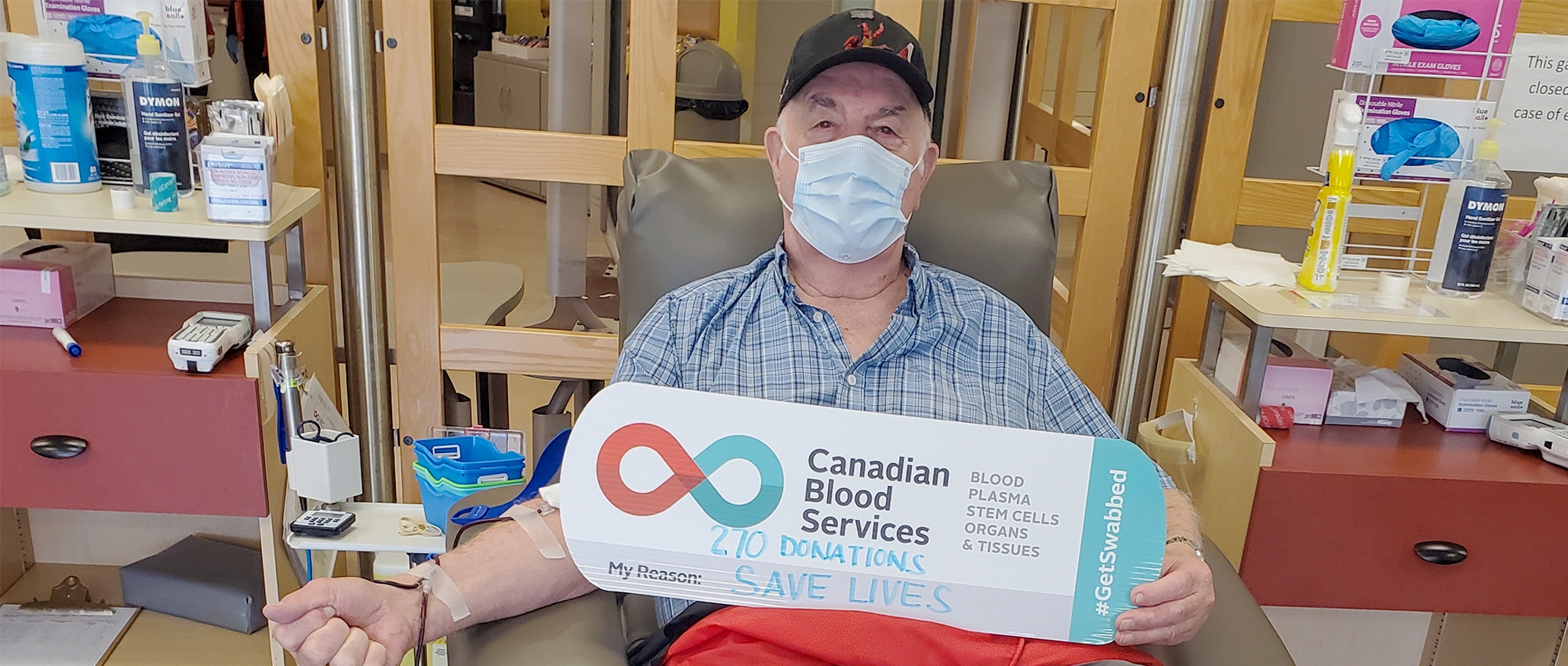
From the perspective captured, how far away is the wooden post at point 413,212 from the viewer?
5.57 feet

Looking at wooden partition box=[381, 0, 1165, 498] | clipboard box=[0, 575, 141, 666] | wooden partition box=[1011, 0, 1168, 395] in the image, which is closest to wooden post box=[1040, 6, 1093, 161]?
wooden partition box=[1011, 0, 1168, 395]

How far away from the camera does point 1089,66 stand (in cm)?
221

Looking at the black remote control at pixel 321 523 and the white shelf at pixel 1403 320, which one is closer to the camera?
the black remote control at pixel 321 523

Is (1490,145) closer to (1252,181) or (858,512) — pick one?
(1252,181)

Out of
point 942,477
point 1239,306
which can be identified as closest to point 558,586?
point 942,477

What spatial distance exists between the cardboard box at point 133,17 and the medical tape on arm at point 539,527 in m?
0.94

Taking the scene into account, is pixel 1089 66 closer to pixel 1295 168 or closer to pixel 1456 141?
pixel 1456 141

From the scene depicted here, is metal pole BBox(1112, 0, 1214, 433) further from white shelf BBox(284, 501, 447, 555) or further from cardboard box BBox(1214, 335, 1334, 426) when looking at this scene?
white shelf BBox(284, 501, 447, 555)

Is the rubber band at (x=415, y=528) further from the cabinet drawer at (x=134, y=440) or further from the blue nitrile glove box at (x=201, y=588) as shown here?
the blue nitrile glove box at (x=201, y=588)

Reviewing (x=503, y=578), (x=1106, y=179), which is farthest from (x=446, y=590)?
(x=1106, y=179)

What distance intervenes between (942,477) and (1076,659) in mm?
252

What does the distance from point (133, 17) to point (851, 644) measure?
138 cm

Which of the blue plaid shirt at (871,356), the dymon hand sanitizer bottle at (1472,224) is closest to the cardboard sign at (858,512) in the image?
the blue plaid shirt at (871,356)

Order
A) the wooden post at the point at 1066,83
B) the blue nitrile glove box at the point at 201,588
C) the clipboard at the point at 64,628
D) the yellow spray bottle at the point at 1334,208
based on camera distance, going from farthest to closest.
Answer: the wooden post at the point at 1066,83 → the blue nitrile glove box at the point at 201,588 → the clipboard at the point at 64,628 → the yellow spray bottle at the point at 1334,208
